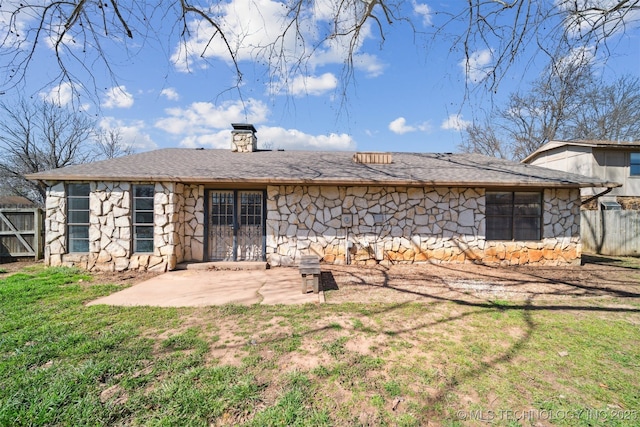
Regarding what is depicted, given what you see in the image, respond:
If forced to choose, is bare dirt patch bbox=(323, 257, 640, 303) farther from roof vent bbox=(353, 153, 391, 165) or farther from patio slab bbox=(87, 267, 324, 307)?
roof vent bbox=(353, 153, 391, 165)

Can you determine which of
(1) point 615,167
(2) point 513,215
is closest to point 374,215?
(2) point 513,215

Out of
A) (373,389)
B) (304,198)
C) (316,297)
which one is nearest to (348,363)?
(373,389)

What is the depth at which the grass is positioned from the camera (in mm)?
2254

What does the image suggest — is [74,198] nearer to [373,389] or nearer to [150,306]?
[150,306]

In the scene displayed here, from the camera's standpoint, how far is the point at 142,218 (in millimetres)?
7629

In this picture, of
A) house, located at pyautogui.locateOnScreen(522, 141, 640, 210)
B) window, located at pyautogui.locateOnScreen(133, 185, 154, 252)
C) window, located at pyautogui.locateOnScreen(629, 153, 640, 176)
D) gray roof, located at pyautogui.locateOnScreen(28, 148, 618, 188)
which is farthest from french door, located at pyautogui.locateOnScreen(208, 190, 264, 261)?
window, located at pyautogui.locateOnScreen(629, 153, 640, 176)

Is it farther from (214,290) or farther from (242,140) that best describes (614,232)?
(242,140)

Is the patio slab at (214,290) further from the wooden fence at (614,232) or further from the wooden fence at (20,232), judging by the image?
the wooden fence at (614,232)

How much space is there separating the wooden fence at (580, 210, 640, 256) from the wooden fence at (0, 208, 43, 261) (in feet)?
64.1

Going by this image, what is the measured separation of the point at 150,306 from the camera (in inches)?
186

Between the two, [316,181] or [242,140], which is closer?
[316,181]

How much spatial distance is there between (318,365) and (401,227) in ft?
20.1

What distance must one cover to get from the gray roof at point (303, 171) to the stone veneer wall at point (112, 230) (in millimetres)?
439

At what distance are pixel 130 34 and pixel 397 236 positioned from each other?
7.40 metres
